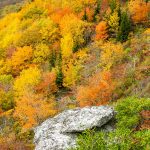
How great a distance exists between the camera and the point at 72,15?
465 ft

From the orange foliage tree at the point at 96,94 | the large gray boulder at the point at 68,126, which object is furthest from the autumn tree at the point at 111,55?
the large gray boulder at the point at 68,126

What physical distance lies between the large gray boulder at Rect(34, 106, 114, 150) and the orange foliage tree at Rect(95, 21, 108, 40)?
65.9 m

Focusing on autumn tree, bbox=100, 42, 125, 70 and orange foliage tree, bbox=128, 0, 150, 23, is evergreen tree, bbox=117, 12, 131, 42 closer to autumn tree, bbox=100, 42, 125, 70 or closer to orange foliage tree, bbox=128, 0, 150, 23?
autumn tree, bbox=100, 42, 125, 70

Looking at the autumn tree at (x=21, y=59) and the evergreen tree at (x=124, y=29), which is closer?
the evergreen tree at (x=124, y=29)

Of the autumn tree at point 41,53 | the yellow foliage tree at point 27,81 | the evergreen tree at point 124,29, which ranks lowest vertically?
the yellow foliage tree at point 27,81

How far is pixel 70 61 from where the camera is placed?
119 metres

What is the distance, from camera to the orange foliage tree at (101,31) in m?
120

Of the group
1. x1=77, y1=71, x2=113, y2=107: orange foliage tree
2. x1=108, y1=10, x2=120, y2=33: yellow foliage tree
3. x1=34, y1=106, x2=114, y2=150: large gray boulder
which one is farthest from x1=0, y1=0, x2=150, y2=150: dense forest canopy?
x1=34, y1=106, x2=114, y2=150: large gray boulder

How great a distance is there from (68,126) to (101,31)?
233 ft

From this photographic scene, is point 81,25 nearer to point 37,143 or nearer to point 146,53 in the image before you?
point 146,53

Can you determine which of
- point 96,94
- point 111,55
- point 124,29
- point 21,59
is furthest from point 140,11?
point 96,94

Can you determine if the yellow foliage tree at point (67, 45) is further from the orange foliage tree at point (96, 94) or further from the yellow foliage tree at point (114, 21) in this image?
the orange foliage tree at point (96, 94)

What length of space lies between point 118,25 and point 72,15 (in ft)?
90.0

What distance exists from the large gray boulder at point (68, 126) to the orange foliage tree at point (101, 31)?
216ft
